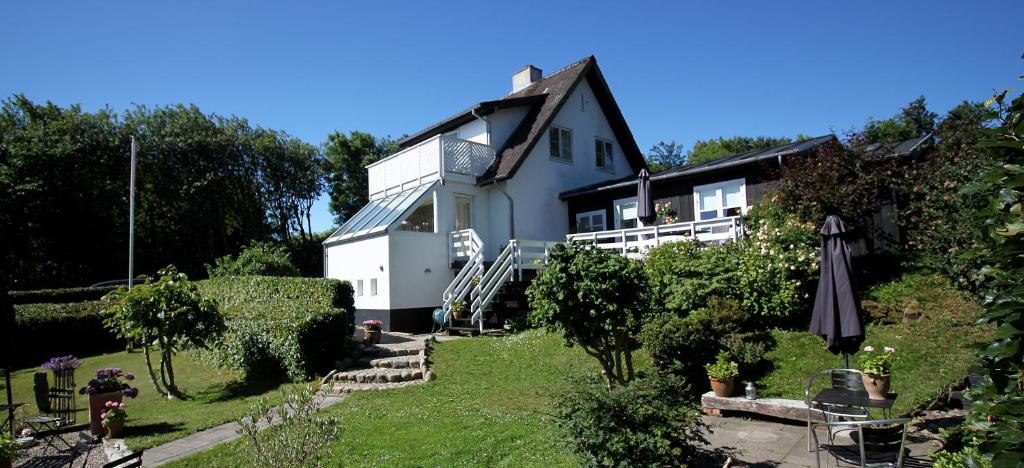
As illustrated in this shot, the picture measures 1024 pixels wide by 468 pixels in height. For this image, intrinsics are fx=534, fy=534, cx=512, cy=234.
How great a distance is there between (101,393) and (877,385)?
11.9 meters

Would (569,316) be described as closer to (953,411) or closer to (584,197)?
(953,411)

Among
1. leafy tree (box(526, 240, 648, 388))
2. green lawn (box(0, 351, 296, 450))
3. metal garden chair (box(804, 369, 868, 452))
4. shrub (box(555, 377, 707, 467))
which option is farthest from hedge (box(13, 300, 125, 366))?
metal garden chair (box(804, 369, 868, 452))

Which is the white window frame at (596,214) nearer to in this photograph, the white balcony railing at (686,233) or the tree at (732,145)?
the white balcony railing at (686,233)

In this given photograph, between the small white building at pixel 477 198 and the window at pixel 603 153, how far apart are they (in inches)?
1.7

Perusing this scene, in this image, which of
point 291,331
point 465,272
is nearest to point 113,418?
point 291,331

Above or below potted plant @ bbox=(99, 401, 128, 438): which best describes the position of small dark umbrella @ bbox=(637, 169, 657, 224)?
above

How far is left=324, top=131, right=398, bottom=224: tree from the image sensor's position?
37531 mm

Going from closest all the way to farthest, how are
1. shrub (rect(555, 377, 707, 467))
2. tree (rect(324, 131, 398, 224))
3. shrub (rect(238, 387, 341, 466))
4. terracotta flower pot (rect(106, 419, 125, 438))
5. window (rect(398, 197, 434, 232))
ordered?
shrub (rect(238, 387, 341, 466))
shrub (rect(555, 377, 707, 467))
terracotta flower pot (rect(106, 419, 125, 438))
window (rect(398, 197, 434, 232))
tree (rect(324, 131, 398, 224))

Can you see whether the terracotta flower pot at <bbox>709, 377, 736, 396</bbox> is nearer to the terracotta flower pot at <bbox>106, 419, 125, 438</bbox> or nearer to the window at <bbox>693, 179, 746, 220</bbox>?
the window at <bbox>693, 179, 746, 220</bbox>

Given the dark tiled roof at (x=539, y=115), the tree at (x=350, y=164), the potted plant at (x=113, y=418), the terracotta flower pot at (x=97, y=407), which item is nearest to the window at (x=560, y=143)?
the dark tiled roof at (x=539, y=115)

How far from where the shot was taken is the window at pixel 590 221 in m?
20.0

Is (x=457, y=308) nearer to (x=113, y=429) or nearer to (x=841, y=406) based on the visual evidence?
(x=113, y=429)

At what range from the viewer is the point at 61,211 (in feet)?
90.8

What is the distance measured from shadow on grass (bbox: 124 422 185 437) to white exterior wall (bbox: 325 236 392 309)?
7.95 metres
